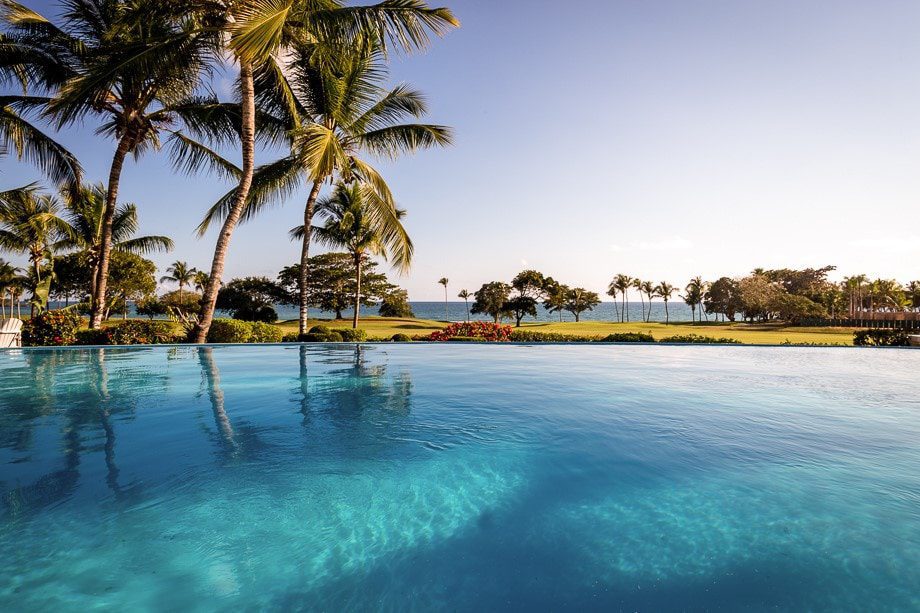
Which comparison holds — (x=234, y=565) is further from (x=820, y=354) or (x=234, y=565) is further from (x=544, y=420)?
(x=820, y=354)

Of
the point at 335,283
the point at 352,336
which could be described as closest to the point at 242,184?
the point at 352,336

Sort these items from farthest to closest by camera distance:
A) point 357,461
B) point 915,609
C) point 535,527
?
1. point 357,461
2. point 535,527
3. point 915,609

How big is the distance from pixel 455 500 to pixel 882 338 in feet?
73.6

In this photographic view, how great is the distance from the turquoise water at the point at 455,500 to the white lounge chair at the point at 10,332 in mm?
7712

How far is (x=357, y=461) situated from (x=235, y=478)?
111cm

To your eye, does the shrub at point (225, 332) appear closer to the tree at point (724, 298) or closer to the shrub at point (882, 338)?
the shrub at point (882, 338)

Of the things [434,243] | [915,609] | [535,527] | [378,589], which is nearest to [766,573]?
[915,609]

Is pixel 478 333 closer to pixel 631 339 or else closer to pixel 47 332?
pixel 631 339

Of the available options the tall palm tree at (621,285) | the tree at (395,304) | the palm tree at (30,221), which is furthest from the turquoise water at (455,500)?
the tall palm tree at (621,285)

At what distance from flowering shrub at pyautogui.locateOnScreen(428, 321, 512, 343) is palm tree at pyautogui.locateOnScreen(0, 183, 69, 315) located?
17812mm

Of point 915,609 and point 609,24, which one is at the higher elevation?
point 609,24

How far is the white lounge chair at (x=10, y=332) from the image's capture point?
42.1ft

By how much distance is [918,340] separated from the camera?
52.9ft

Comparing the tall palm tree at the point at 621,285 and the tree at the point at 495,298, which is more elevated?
the tall palm tree at the point at 621,285
